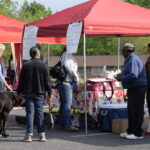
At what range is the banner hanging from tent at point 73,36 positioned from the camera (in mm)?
8875

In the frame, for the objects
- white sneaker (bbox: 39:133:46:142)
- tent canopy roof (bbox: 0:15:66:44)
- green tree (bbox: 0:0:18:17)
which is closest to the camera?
white sneaker (bbox: 39:133:46:142)

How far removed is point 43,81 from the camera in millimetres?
8266

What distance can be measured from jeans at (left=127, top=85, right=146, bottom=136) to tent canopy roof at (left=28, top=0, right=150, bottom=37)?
145 cm

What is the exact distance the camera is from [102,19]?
926 centimetres

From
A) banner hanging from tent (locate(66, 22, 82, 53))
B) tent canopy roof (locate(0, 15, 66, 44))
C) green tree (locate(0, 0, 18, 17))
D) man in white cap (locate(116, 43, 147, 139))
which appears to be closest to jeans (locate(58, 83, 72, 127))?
banner hanging from tent (locate(66, 22, 82, 53))

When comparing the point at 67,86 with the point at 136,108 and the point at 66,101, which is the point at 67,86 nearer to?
the point at 66,101

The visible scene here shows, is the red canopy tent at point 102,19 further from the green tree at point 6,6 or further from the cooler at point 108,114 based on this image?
the green tree at point 6,6

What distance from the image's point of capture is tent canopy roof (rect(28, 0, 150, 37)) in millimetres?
9125

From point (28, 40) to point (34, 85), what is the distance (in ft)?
7.47

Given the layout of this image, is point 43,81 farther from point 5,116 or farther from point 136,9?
point 136,9

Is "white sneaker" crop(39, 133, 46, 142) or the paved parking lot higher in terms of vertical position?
"white sneaker" crop(39, 133, 46, 142)

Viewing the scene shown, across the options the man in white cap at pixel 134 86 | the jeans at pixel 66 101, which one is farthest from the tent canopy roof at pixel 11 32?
the man in white cap at pixel 134 86

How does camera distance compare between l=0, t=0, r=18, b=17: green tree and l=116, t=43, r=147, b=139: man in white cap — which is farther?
l=0, t=0, r=18, b=17: green tree

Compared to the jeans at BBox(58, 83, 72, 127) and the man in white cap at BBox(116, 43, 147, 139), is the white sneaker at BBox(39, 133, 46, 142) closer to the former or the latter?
the jeans at BBox(58, 83, 72, 127)
